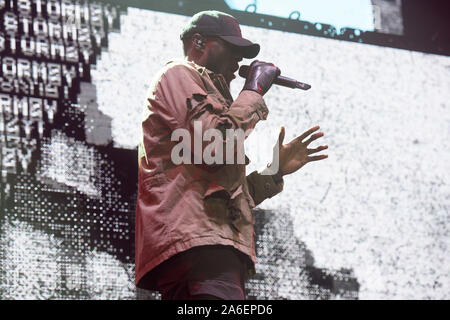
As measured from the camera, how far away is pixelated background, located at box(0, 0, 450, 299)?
255cm

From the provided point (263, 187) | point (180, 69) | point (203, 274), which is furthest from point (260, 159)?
point (203, 274)

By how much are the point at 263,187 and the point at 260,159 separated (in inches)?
40.4

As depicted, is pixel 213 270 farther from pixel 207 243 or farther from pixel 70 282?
pixel 70 282

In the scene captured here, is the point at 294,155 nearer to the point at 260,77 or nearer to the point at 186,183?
the point at 260,77

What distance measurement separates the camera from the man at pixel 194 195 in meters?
1.49

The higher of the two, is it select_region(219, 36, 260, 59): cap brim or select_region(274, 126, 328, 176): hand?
select_region(219, 36, 260, 59): cap brim

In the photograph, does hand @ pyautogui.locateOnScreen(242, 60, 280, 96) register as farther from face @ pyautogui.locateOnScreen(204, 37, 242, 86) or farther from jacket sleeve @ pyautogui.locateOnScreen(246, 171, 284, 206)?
jacket sleeve @ pyautogui.locateOnScreen(246, 171, 284, 206)

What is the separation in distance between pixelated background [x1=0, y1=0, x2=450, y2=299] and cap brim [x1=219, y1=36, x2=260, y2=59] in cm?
85

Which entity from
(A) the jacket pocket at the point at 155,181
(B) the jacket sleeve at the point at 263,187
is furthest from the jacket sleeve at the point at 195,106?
(B) the jacket sleeve at the point at 263,187

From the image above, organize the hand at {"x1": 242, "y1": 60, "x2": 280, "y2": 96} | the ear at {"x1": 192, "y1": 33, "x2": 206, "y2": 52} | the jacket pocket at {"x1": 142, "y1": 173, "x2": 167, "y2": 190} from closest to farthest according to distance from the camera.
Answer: the jacket pocket at {"x1": 142, "y1": 173, "x2": 167, "y2": 190}
the hand at {"x1": 242, "y1": 60, "x2": 280, "y2": 96}
the ear at {"x1": 192, "y1": 33, "x2": 206, "y2": 52}

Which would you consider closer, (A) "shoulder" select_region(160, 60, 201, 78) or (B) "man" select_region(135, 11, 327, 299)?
(B) "man" select_region(135, 11, 327, 299)

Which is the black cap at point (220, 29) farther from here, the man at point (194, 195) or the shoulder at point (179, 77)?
the shoulder at point (179, 77)

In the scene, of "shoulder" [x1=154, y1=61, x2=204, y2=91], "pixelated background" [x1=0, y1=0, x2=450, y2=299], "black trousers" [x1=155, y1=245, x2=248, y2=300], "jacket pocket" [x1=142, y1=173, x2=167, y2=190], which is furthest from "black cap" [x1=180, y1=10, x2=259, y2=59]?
"pixelated background" [x1=0, y1=0, x2=450, y2=299]
